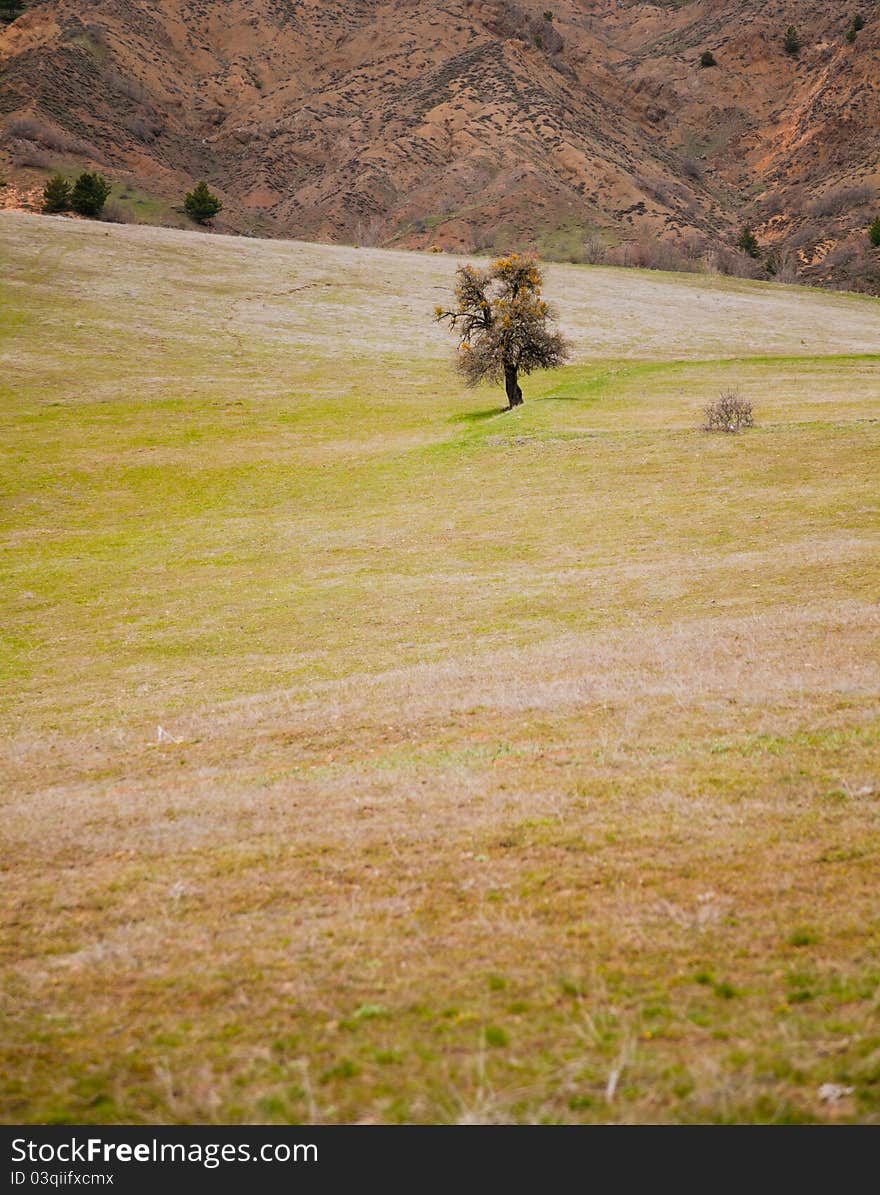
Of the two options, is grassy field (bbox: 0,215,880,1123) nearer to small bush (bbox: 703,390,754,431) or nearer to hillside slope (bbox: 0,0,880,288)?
small bush (bbox: 703,390,754,431)

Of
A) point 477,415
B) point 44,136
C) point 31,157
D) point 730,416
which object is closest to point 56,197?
point 31,157

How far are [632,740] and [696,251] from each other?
5628 inches

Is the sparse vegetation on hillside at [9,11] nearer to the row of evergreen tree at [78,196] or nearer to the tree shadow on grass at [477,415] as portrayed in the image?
the row of evergreen tree at [78,196]

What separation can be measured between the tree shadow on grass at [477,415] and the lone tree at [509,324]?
2289mm

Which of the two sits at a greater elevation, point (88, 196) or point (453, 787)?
point (88, 196)

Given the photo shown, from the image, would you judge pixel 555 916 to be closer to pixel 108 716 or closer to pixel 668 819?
pixel 668 819

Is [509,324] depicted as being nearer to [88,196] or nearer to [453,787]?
[453,787]

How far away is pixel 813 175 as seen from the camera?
167500mm

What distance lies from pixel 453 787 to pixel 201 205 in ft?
489

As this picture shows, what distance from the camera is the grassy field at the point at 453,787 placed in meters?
6.03

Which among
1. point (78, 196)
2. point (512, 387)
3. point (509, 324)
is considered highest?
point (78, 196)

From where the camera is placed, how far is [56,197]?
10981 centimetres

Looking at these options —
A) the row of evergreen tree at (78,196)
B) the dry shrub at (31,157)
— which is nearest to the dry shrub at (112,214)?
the row of evergreen tree at (78,196)

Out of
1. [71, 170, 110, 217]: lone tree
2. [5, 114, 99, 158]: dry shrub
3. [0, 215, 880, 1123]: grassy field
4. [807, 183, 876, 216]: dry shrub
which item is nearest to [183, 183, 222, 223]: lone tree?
[5, 114, 99, 158]: dry shrub
